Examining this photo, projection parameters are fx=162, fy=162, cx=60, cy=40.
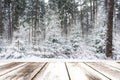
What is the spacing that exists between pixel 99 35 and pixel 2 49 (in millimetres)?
5969

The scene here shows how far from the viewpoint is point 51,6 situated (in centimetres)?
2491

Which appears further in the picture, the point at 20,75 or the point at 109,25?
the point at 109,25

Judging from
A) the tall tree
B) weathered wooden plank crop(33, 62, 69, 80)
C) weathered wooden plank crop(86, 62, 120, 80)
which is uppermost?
the tall tree

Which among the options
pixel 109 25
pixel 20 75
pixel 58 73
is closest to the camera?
pixel 20 75

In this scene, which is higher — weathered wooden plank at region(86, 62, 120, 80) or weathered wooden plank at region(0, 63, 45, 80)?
weathered wooden plank at region(0, 63, 45, 80)

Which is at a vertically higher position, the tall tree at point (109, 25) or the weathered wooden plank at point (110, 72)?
the tall tree at point (109, 25)

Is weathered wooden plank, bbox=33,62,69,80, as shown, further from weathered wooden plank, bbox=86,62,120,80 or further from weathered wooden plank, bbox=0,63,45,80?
weathered wooden plank, bbox=86,62,120,80

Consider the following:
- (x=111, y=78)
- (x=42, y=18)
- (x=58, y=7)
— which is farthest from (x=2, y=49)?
(x=42, y=18)

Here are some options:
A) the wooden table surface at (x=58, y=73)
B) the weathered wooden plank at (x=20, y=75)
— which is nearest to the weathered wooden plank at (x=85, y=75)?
the wooden table surface at (x=58, y=73)

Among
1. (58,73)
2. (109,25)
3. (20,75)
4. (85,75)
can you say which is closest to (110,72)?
(85,75)

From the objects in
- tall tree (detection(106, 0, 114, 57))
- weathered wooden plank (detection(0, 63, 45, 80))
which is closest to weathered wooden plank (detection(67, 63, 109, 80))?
weathered wooden plank (detection(0, 63, 45, 80))

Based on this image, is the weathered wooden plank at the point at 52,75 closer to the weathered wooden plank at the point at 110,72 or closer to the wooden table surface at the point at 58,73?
the wooden table surface at the point at 58,73

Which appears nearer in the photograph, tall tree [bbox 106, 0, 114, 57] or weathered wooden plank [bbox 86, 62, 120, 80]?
weathered wooden plank [bbox 86, 62, 120, 80]

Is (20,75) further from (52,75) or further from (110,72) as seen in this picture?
(110,72)
